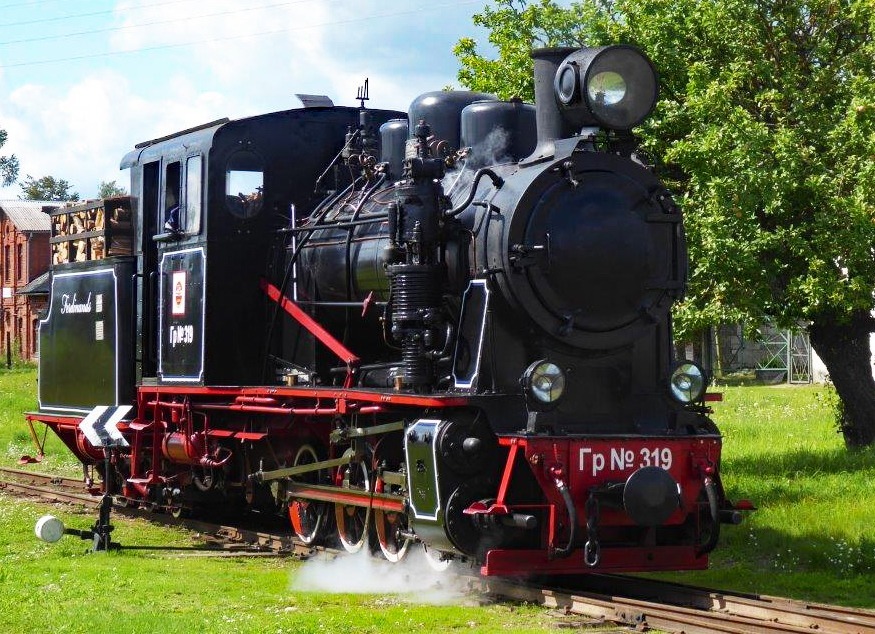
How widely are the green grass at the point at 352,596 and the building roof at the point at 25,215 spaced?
40356 millimetres

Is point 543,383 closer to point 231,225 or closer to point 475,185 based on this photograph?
point 475,185

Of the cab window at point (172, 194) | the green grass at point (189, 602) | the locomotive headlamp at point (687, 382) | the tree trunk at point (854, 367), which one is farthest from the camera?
the tree trunk at point (854, 367)

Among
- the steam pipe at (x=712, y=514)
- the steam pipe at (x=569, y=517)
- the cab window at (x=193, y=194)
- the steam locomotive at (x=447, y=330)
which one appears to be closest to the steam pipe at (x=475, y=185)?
the steam locomotive at (x=447, y=330)

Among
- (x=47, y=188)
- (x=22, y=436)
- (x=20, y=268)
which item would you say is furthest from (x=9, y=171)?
(x=22, y=436)

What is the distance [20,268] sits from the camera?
53625 mm

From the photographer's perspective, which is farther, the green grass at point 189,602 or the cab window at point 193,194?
the cab window at point 193,194

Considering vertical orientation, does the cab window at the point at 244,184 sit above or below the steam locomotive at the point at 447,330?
above

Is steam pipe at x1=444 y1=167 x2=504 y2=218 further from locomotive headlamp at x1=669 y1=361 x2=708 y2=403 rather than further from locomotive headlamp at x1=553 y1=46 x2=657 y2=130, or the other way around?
locomotive headlamp at x1=669 y1=361 x2=708 y2=403

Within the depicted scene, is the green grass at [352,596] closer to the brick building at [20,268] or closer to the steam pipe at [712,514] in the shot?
the steam pipe at [712,514]

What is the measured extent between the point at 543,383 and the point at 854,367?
7951 millimetres

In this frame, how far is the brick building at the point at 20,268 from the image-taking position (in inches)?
2015

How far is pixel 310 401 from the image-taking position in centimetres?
1024

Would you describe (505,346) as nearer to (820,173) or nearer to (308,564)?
(308,564)

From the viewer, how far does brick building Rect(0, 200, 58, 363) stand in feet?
168
